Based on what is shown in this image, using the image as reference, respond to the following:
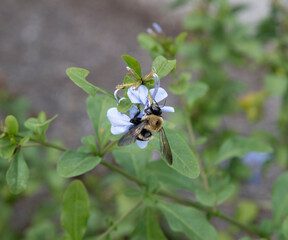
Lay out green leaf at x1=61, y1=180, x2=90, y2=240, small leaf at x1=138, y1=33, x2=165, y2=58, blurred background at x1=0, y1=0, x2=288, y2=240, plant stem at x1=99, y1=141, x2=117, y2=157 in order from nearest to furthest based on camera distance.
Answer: plant stem at x1=99, y1=141, x2=117, y2=157
green leaf at x1=61, y1=180, x2=90, y2=240
small leaf at x1=138, y1=33, x2=165, y2=58
blurred background at x1=0, y1=0, x2=288, y2=240

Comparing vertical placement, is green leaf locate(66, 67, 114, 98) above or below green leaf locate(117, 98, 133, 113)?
above

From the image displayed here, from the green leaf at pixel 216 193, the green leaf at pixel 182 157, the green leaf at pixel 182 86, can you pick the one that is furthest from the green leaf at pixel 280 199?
the green leaf at pixel 182 157

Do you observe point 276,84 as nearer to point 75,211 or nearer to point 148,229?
point 148,229

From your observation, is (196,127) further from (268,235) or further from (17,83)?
(17,83)

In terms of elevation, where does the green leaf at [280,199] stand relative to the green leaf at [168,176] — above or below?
below

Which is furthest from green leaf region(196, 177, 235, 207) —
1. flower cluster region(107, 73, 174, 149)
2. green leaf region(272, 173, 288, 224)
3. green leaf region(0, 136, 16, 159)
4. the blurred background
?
the blurred background

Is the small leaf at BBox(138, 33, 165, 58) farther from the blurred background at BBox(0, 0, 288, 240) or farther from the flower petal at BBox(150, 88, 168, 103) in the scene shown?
the blurred background at BBox(0, 0, 288, 240)

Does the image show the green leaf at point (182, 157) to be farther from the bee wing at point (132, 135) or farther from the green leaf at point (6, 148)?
the green leaf at point (6, 148)
